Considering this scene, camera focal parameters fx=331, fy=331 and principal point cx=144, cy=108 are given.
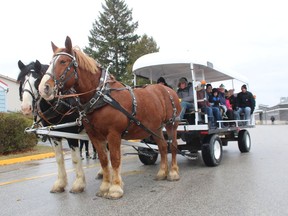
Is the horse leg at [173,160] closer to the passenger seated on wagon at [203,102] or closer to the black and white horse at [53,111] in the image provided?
the passenger seated on wagon at [203,102]

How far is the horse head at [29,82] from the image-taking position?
5.41m

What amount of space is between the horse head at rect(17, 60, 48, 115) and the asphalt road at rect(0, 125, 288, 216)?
Answer: 61.8 inches

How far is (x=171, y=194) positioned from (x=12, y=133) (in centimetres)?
859

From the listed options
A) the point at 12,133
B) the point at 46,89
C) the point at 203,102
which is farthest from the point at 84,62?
the point at 12,133

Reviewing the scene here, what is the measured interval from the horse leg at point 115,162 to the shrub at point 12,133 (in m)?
Result: 7.85

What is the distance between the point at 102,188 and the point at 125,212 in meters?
0.98

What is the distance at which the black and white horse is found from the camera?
562 cm

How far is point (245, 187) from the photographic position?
5855 millimetres

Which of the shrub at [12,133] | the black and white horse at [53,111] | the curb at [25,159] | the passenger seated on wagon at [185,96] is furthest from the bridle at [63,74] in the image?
the shrub at [12,133]

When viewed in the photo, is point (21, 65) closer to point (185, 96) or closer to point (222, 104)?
point (185, 96)

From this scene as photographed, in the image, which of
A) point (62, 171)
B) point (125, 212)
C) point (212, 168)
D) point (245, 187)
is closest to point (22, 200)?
point (62, 171)

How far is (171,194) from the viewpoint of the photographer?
18.1 ft

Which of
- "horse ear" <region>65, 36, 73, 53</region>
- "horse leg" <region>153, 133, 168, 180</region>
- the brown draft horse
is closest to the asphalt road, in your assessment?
"horse leg" <region>153, 133, 168, 180</region>

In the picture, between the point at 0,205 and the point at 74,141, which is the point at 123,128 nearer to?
the point at 74,141
